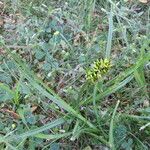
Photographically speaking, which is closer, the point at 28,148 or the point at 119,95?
the point at 28,148

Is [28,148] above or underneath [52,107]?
underneath

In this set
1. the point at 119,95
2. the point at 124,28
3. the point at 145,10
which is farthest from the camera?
the point at 145,10

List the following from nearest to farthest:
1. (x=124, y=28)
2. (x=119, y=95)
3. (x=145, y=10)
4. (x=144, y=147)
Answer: (x=144, y=147), (x=119, y=95), (x=124, y=28), (x=145, y=10)

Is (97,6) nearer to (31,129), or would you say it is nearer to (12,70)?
(12,70)

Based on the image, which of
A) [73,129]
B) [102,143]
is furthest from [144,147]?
[73,129]

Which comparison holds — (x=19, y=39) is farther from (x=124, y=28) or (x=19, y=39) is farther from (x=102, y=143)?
(x=102, y=143)

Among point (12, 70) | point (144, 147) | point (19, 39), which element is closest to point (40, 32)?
point (19, 39)

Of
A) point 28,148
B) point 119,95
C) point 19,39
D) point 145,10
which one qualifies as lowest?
point 28,148
